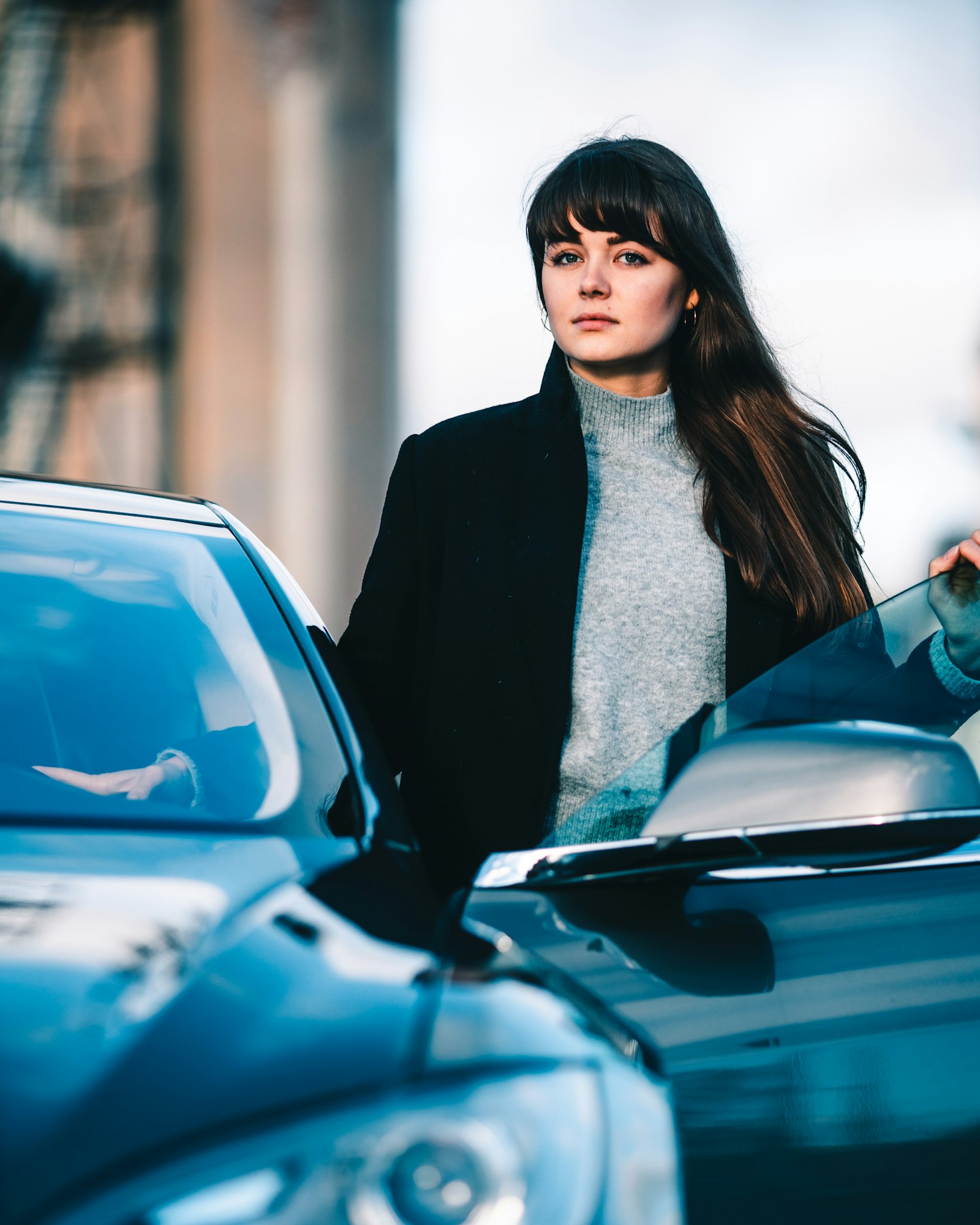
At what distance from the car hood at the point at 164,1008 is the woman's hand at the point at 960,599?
0.74 metres

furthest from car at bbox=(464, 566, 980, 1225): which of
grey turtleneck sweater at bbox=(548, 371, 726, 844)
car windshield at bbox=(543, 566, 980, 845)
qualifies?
grey turtleneck sweater at bbox=(548, 371, 726, 844)

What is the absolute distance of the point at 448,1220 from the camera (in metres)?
0.69

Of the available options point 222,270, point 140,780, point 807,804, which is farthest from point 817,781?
point 222,270

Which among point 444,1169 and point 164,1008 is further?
point 164,1008

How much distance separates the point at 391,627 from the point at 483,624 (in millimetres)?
153

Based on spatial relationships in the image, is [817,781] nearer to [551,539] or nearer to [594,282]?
[551,539]

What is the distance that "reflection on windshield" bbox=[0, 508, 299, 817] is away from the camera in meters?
1.27

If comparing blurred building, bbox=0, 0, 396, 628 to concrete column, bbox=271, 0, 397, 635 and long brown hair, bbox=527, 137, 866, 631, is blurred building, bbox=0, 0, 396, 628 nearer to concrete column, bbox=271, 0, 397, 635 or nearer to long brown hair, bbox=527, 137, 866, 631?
concrete column, bbox=271, 0, 397, 635

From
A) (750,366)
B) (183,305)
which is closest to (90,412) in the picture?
(183,305)

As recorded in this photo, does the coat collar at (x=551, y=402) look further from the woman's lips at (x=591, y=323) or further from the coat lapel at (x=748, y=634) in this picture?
the coat lapel at (x=748, y=634)

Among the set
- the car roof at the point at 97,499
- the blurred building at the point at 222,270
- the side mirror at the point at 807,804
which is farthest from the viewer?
the blurred building at the point at 222,270

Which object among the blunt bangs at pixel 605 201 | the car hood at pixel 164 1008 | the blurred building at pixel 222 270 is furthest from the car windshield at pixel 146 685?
the blurred building at pixel 222 270

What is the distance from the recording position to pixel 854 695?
1374mm

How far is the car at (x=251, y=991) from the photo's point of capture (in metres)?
0.71
